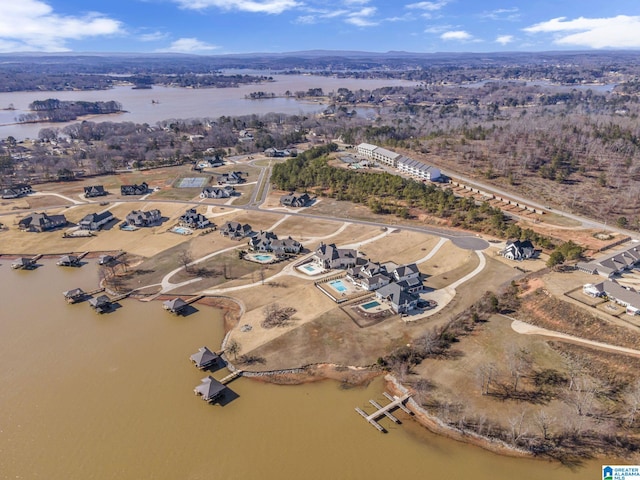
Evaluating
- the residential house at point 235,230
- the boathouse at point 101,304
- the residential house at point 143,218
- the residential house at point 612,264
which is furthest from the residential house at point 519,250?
the residential house at point 143,218

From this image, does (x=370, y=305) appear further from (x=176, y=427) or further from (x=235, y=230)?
(x=235, y=230)

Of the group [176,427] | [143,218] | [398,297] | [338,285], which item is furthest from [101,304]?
[398,297]

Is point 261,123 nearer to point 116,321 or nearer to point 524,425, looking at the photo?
point 116,321

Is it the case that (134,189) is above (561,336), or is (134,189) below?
above

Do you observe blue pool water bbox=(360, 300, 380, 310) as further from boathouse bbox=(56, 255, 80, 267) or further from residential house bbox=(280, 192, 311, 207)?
boathouse bbox=(56, 255, 80, 267)

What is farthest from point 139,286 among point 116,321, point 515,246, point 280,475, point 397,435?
point 515,246

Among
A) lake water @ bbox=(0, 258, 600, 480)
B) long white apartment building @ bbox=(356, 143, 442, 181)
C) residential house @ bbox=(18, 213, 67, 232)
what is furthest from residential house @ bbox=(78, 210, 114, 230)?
long white apartment building @ bbox=(356, 143, 442, 181)
